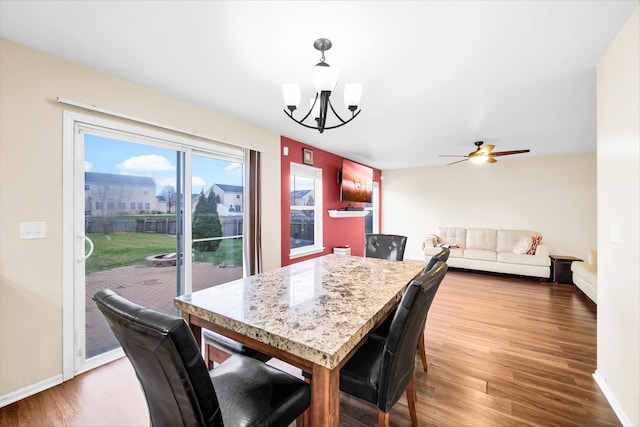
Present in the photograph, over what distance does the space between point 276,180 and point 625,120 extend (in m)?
3.19

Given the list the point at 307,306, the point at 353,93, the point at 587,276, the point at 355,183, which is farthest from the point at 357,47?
the point at 587,276

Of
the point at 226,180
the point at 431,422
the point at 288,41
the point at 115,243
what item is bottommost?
the point at 431,422

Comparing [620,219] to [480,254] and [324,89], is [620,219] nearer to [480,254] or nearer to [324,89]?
[324,89]

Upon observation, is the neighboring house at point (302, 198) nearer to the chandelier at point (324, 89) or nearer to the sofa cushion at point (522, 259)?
the chandelier at point (324, 89)

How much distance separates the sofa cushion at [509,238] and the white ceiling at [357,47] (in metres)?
3.06

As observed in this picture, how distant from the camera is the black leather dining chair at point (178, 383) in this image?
67 centimetres

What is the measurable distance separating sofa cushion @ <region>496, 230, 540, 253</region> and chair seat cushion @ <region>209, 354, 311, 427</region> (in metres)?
5.69

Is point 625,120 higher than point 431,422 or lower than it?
higher

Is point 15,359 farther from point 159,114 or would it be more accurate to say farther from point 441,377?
point 441,377

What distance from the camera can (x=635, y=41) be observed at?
4.63ft

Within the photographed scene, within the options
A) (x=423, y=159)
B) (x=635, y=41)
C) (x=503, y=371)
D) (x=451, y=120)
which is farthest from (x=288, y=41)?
(x=423, y=159)

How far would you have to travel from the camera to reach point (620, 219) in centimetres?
157

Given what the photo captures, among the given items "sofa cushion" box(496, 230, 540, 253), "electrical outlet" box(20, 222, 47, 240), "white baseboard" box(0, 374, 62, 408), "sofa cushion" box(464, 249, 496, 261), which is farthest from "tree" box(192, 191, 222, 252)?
"sofa cushion" box(496, 230, 540, 253)

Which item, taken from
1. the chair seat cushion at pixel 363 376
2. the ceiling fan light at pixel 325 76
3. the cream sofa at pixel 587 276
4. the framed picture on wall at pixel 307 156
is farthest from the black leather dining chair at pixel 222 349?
the cream sofa at pixel 587 276
